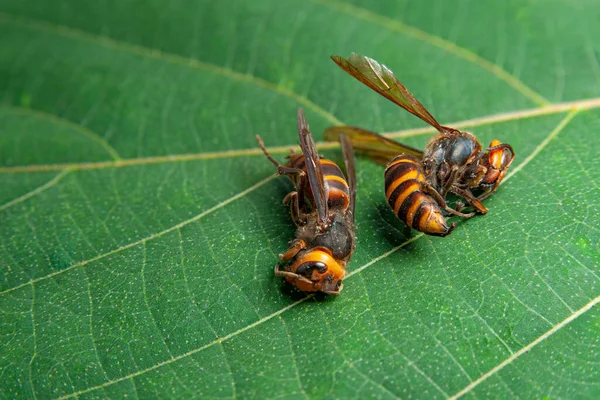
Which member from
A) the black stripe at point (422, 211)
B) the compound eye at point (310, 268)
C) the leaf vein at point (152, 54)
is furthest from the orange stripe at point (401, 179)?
the leaf vein at point (152, 54)

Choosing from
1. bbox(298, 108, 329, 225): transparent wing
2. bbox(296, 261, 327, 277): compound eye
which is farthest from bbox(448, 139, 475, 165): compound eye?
bbox(296, 261, 327, 277): compound eye

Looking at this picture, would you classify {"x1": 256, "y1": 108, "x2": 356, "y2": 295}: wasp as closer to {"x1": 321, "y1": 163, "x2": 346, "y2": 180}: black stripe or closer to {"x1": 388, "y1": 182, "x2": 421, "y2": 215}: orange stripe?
{"x1": 321, "y1": 163, "x2": 346, "y2": 180}: black stripe

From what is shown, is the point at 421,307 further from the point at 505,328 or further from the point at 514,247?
the point at 514,247

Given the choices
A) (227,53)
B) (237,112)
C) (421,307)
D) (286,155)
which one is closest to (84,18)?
(227,53)

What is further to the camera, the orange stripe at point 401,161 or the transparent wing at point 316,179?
the orange stripe at point 401,161

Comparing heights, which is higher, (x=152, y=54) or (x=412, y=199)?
(x=412, y=199)

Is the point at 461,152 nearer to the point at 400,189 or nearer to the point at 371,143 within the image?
the point at 400,189

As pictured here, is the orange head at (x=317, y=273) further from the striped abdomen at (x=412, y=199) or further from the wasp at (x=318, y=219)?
the striped abdomen at (x=412, y=199)

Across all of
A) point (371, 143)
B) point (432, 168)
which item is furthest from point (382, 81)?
point (432, 168)
